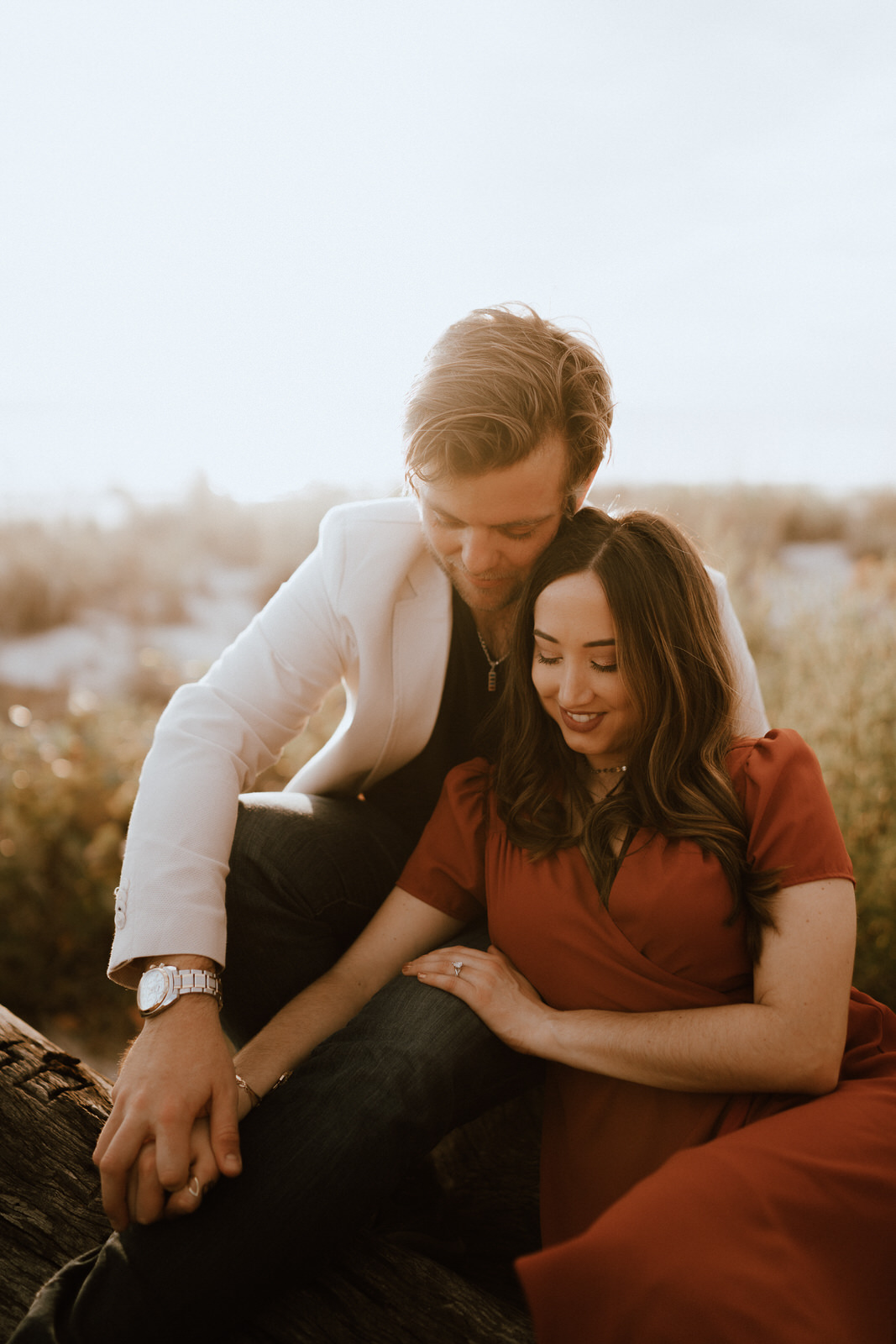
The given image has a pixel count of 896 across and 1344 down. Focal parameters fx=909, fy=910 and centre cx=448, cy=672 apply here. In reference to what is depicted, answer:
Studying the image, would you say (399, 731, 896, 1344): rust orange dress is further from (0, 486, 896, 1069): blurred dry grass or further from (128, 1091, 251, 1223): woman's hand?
(0, 486, 896, 1069): blurred dry grass

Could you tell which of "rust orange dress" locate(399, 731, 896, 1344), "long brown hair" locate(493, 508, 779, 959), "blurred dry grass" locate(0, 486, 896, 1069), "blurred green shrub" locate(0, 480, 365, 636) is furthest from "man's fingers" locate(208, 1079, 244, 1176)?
"blurred green shrub" locate(0, 480, 365, 636)

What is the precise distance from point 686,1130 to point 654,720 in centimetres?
75

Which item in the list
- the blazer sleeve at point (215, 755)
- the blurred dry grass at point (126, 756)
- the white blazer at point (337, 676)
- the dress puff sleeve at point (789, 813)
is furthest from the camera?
the blurred dry grass at point (126, 756)

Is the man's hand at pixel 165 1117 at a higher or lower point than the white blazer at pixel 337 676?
lower

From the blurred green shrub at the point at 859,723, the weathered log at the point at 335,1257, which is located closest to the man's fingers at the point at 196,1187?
the weathered log at the point at 335,1257

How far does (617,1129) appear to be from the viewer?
1693 millimetres

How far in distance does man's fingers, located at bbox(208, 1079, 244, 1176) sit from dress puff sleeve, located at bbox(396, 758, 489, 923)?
→ 559 millimetres

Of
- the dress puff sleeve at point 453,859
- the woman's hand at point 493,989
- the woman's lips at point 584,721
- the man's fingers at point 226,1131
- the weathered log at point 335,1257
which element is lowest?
the weathered log at point 335,1257

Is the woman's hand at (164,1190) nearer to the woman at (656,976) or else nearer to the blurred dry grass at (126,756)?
the woman at (656,976)

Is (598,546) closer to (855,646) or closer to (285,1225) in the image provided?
(285,1225)

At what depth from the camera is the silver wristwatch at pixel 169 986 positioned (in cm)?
175

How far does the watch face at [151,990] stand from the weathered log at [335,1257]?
1.23 ft

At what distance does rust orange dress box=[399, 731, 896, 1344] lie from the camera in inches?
50.0

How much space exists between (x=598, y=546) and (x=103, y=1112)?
160 cm
